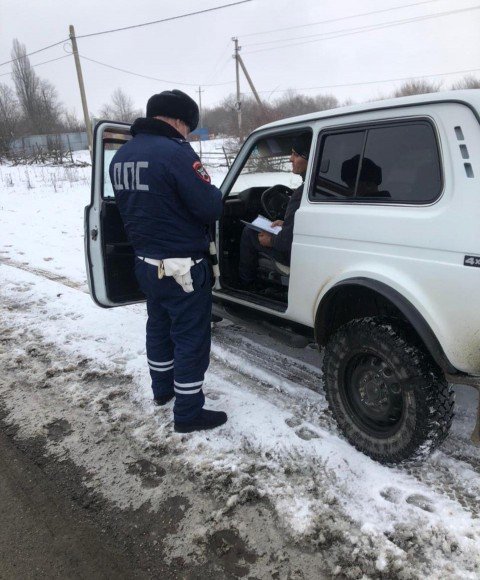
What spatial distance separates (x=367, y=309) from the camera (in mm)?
2695

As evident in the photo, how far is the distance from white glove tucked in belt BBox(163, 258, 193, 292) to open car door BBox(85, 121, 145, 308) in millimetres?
1026

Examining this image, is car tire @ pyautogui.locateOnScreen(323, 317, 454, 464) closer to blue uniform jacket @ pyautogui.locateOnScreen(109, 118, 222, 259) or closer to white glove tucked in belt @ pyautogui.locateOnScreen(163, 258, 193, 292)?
white glove tucked in belt @ pyautogui.locateOnScreen(163, 258, 193, 292)

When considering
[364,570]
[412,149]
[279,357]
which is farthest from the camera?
[279,357]

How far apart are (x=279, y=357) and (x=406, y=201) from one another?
6.10ft

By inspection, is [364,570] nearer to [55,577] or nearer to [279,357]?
[55,577]

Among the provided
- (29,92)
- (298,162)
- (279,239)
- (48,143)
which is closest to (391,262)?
(279,239)

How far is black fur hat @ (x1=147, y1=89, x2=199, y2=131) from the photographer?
8.51 ft

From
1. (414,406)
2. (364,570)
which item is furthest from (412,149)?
(364,570)

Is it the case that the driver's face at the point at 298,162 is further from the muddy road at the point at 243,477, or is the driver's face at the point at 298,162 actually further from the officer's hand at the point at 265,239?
the muddy road at the point at 243,477

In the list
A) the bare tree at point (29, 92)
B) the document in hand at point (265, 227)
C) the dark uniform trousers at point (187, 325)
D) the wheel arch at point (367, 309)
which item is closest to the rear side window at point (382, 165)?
the wheel arch at point (367, 309)

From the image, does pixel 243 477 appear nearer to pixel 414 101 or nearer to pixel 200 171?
pixel 200 171

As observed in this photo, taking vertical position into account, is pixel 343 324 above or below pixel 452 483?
above

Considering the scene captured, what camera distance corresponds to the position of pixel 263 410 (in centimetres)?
300

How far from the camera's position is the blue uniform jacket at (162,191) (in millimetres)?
2512
